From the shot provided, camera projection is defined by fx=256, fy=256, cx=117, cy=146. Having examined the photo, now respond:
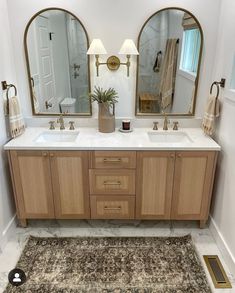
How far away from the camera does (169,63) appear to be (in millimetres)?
2301

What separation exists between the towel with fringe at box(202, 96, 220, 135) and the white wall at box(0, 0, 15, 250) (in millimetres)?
1716

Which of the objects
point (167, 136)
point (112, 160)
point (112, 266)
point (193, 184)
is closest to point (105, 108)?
point (112, 160)

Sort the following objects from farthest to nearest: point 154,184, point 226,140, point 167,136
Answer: point 167,136 < point 154,184 < point 226,140

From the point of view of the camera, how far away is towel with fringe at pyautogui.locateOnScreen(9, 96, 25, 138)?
214 centimetres

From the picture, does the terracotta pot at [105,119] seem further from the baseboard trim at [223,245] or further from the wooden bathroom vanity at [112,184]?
the baseboard trim at [223,245]

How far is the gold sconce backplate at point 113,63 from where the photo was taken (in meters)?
2.30

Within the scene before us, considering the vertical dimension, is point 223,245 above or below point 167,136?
below

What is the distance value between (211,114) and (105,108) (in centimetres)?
91

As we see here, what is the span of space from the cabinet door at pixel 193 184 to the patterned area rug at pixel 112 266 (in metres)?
0.24

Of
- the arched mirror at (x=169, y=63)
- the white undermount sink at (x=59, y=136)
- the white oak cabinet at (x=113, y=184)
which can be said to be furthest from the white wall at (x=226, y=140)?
the white undermount sink at (x=59, y=136)

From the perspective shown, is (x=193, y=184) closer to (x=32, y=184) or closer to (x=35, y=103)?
(x=32, y=184)

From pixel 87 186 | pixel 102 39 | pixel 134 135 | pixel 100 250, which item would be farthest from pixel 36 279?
pixel 102 39

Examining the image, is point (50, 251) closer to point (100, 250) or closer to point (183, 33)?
point (100, 250)

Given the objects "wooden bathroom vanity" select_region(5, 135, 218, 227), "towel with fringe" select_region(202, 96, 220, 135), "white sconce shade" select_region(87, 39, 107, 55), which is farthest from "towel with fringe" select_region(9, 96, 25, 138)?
"towel with fringe" select_region(202, 96, 220, 135)
